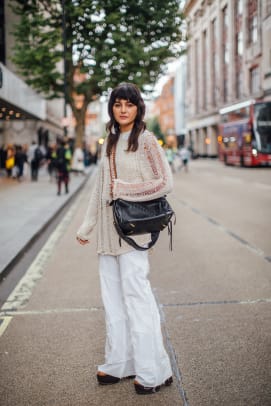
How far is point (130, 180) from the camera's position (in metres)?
2.93

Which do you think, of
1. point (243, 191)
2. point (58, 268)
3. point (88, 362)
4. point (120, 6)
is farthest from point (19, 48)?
point (88, 362)

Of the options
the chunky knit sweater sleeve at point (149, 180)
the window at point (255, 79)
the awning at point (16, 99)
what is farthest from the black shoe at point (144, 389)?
the window at point (255, 79)

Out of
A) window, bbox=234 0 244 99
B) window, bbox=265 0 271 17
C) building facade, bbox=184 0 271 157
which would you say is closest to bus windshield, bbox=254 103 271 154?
building facade, bbox=184 0 271 157

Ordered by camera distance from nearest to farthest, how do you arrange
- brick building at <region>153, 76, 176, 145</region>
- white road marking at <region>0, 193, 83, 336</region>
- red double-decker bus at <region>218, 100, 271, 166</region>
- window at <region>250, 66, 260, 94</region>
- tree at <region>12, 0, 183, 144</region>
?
white road marking at <region>0, 193, 83, 336</region> → tree at <region>12, 0, 183, 144</region> → red double-decker bus at <region>218, 100, 271, 166</region> → window at <region>250, 66, 260, 94</region> → brick building at <region>153, 76, 176, 145</region>

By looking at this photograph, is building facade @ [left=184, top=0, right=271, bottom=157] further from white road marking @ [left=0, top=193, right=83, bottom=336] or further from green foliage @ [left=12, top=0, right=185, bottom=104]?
white road marking @ [left=0, top=193, right=83, bottom=336]

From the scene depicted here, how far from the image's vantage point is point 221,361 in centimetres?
337

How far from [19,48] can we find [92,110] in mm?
92101

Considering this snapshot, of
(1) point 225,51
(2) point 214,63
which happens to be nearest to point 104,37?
(1) point 225,51

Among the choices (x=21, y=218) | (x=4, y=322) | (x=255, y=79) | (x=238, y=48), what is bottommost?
(x=4, y=322)

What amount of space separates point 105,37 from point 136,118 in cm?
2456

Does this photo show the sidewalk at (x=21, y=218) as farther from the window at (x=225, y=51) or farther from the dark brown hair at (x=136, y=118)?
the window at (x=225, y=51)

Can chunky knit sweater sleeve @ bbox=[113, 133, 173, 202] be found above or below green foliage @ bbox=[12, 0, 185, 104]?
below

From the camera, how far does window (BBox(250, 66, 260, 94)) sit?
46.9 metres

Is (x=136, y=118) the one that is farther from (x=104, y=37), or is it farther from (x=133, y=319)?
(x=104, y=37)
